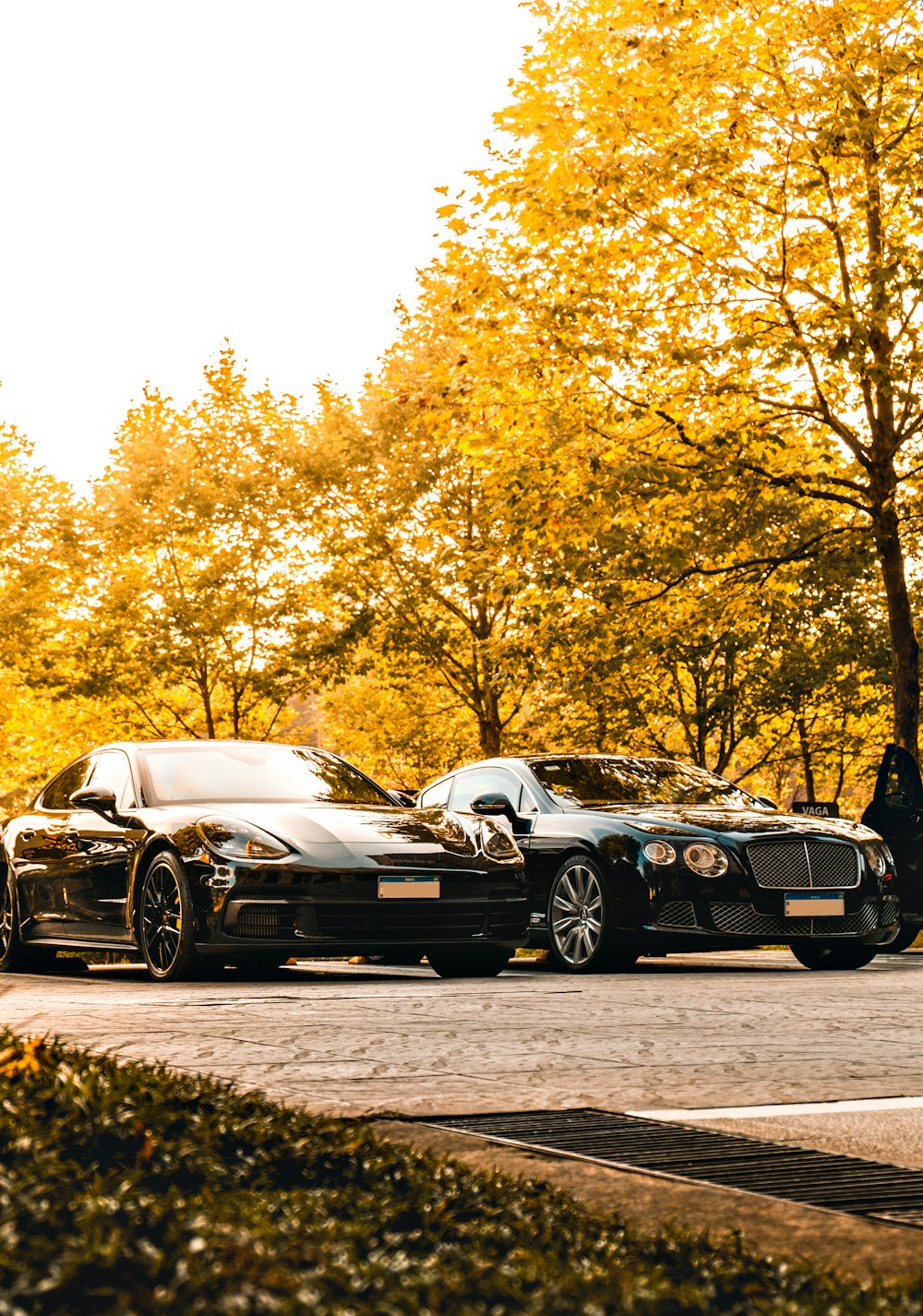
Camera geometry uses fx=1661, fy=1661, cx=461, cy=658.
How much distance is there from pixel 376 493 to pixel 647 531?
370 inches

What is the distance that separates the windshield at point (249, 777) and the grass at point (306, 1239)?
6.41 meters

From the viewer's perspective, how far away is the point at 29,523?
29312 mm

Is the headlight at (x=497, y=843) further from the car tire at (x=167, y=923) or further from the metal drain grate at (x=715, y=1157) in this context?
the metal drain grate at (x=715, y=1157)

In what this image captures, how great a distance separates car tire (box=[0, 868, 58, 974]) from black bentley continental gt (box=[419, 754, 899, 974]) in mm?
3173

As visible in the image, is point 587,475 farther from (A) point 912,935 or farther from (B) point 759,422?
(A) point 912,935

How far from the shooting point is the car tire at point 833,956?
11391 mm

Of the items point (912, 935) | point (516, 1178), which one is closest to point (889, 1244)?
point (516, 1178)

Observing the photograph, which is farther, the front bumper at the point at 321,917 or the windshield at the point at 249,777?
the windshield at the point at 249,777

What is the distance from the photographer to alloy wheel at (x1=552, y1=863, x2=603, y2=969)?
422 inches

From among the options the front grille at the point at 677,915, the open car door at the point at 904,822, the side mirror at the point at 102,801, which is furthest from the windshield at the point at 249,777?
the open car door at the point at 904,822

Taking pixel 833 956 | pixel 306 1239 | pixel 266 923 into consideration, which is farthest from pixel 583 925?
pixel 306 1239

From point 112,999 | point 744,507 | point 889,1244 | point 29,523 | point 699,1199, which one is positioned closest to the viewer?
point 889,1244

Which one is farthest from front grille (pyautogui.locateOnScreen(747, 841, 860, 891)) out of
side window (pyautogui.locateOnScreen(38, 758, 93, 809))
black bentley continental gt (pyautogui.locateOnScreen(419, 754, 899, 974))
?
side window (pyautogui.locateOnScreen(38, 758, 93, 809))

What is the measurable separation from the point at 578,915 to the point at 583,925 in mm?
100
